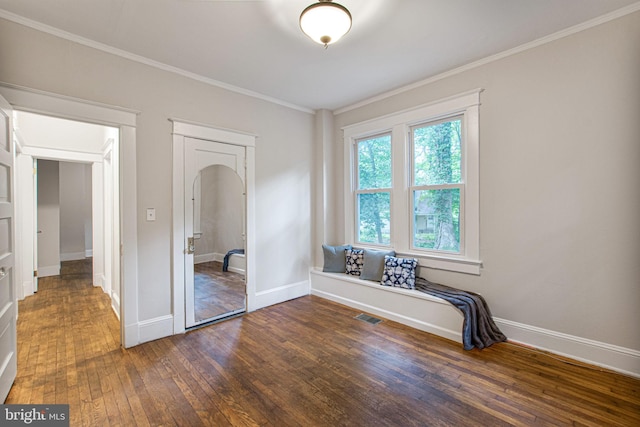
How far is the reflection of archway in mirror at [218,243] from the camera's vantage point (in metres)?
3.25

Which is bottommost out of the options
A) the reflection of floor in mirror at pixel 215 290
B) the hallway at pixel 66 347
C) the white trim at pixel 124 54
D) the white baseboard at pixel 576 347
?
the hallway at pixel 66 347

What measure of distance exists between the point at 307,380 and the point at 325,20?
261 cm

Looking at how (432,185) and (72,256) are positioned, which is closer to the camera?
(432,185)

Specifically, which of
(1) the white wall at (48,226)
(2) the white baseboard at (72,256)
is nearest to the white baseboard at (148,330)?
(1) the white wall at (48,226)

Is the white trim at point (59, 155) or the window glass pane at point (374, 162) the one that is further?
the white trim at point (59, 155)

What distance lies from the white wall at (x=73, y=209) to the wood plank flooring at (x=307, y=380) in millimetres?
5468

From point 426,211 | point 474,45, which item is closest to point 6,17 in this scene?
point 474,45

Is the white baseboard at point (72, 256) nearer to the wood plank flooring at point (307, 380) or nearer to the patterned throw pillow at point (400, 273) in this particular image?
the wood plank flooring at point (307, 380)

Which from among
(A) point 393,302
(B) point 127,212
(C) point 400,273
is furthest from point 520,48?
(B) point 127,212

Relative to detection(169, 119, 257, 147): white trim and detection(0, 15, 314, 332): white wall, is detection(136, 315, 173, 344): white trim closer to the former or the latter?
detection(0, 15, 314, 332): white wall

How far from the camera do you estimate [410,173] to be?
3607mm

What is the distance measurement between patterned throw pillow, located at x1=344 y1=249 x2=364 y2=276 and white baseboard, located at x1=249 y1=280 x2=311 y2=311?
0.74 meters

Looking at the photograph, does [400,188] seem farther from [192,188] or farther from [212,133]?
[192,188]

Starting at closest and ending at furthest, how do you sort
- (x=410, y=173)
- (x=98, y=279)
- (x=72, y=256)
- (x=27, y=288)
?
(x=410, y=173), (x=27, y=288), (x=98, y=279), (x=72, y=256)
